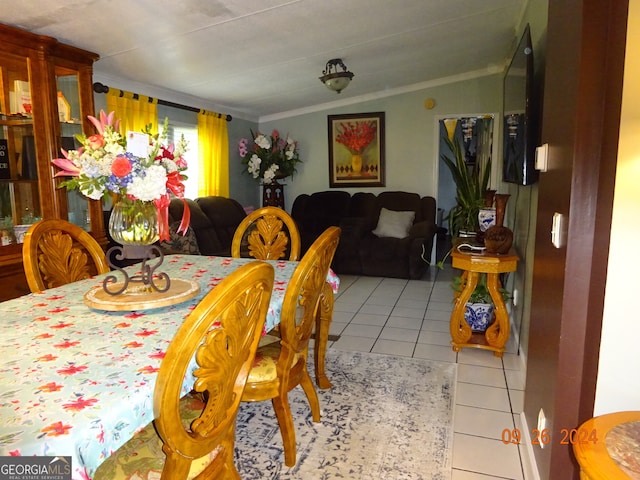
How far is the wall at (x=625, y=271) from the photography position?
1.05 meters

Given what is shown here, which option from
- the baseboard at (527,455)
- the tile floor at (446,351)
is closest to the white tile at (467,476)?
the tile floor at (446,351)

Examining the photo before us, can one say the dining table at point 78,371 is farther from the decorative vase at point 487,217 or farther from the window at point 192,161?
the window at point 192,161

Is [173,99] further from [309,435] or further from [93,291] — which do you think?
[309,435]

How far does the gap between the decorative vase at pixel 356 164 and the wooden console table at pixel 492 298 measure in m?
3.14

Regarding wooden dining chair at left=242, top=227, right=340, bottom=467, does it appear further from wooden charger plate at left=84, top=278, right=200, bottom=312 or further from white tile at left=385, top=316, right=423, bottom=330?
white tile at left=385, top=316, right=423, bottom=330

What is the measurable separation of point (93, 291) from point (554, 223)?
1.61 m

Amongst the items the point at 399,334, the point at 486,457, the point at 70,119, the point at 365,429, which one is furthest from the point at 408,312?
the point at 70,119

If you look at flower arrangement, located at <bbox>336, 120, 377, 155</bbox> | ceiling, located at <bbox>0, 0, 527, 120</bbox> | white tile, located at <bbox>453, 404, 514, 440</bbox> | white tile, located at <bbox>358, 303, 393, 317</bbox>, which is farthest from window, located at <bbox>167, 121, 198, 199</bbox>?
white tile, located at <bbox>453, 404, 514, 440</bbox>

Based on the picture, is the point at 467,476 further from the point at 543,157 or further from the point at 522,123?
the point at 522,123

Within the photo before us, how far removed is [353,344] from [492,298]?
3.22 feet

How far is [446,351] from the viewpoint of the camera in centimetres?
285

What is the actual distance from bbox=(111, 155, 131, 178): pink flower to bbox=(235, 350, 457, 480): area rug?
48.8 inches

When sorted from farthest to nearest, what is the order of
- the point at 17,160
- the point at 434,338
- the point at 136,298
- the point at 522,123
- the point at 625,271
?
the point at 434,338 < the point at 17,160 < the point at 522,123 < the point at 136,298 < the point at 625,271

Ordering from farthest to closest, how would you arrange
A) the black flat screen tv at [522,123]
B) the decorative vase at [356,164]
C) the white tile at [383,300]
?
1. the decorative vase at [356,164]
2. the white tile at [383,300]
3. the black flat screen tv at [522,123]
